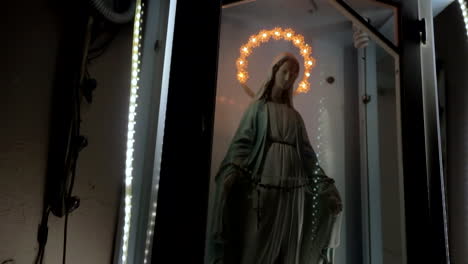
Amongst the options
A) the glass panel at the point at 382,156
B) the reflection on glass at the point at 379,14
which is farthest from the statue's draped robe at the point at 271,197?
the reflection on glass at the point at 379,14

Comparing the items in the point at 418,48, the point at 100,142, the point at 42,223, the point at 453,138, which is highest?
the point at 418,48

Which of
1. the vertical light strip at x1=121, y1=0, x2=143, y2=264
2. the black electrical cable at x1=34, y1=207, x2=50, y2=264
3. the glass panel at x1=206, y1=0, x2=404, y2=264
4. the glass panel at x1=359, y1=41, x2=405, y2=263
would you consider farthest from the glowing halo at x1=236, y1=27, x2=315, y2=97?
the black electrical cable at x1=34, y1=207, x2=50, y2=264

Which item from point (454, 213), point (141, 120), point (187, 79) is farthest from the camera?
point (454, 213)

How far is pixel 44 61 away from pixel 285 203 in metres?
0.58

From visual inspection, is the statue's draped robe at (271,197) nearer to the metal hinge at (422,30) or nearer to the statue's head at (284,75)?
the statue's head at (284,75)

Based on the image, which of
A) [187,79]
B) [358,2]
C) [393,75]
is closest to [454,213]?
[393,75]

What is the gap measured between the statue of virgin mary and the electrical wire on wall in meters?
0.29

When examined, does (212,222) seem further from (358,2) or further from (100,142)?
(358,2)

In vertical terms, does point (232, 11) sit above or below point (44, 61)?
above

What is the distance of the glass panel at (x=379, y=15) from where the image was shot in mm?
853

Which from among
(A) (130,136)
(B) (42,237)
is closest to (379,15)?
(A) (130,136)

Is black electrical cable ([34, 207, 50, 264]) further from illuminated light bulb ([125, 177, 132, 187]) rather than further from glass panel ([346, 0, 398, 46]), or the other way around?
glass panel ([346, 0, 398, 46])

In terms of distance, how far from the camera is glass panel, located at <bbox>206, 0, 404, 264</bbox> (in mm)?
831

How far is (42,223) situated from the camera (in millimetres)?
727
